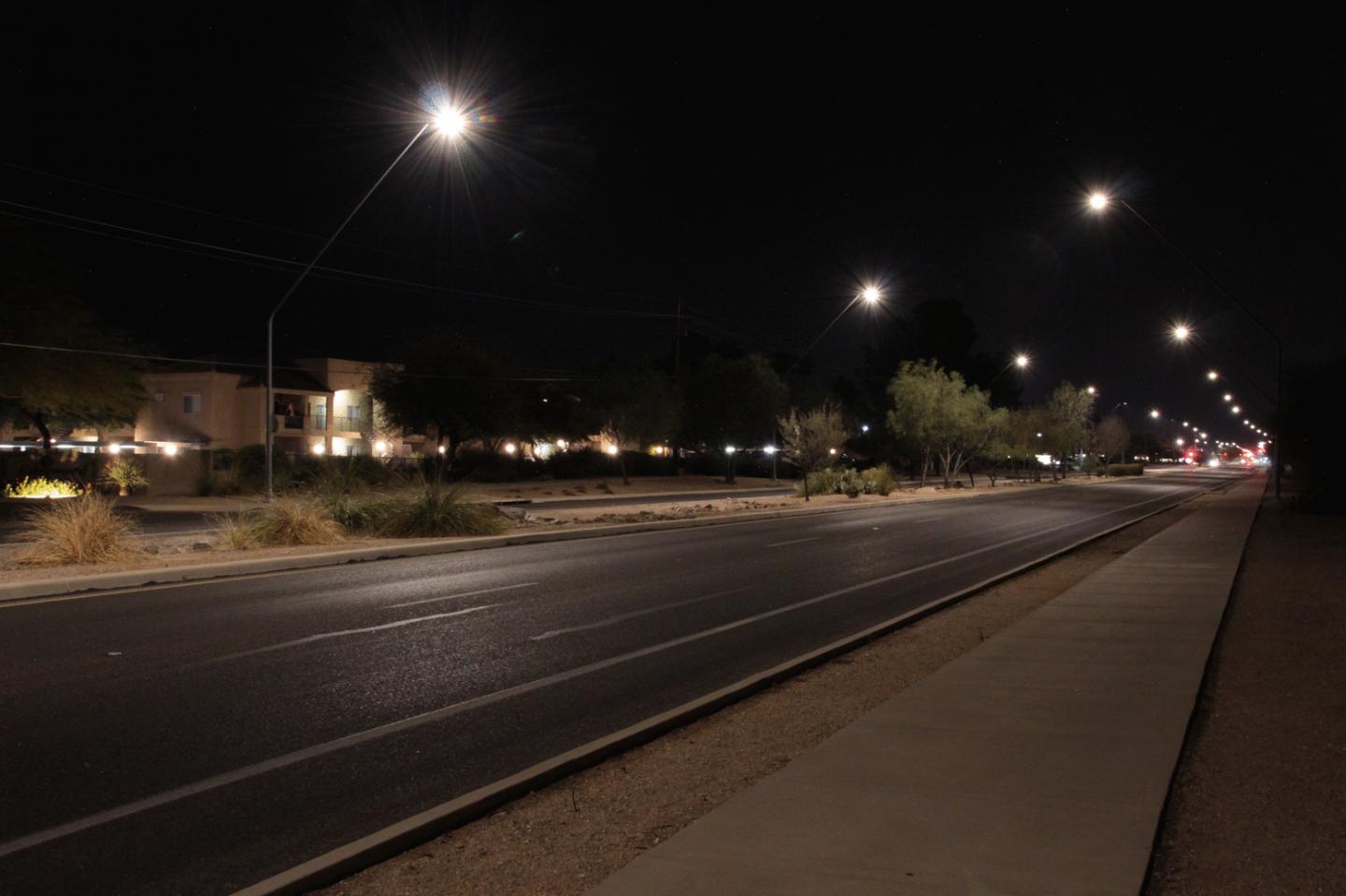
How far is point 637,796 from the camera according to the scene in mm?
6027

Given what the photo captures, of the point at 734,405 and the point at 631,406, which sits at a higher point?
the point at 734,405

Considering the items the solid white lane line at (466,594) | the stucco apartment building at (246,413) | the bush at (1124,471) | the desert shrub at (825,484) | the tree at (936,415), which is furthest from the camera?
the bush at (1124,471)

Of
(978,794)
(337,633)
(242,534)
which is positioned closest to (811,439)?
(242,534)

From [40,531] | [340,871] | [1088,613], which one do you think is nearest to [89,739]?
[340,871]

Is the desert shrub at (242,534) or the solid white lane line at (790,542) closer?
the desert shrub at (242,534)

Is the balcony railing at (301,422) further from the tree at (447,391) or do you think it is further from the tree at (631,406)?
the tree at (631,406)

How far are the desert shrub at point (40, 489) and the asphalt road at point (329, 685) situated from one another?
76.7 feet

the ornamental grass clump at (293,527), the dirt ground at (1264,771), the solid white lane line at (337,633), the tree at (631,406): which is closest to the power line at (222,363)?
the tree at (631,406)

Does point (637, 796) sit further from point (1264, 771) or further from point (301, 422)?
point (301, 422)

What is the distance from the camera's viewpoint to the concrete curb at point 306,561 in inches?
543

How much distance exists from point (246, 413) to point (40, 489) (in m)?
30.2

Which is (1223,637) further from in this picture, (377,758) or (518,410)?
(518,410)

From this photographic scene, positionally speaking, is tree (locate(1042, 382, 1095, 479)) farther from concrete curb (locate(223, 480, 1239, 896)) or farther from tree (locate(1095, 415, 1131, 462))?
concrete curb (locate(223, 480, 1239, 896))

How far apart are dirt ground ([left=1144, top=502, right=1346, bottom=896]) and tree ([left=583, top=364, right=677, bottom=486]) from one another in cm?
4662
